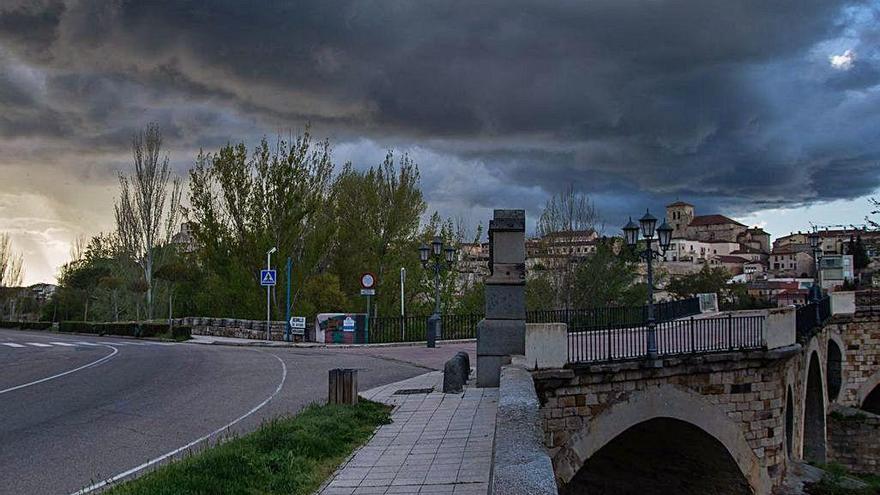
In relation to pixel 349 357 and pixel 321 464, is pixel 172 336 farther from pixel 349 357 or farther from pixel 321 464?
pixel 321 464

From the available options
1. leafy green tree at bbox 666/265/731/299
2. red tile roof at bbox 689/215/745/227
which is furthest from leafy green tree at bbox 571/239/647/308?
red tile roof at bbox 689/215/745/227

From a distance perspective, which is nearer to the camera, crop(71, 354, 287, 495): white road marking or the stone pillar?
crop(71, 354, 287, 495): white road marking

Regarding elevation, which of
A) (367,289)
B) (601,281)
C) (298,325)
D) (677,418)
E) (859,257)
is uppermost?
(859,257)

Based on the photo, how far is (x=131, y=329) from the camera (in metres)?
38.7

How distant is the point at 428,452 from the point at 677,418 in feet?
27.1

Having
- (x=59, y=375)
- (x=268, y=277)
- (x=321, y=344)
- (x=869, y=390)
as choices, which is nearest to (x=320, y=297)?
(x=268, y=277)

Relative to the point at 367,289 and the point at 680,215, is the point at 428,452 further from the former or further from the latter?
the point at 680,215

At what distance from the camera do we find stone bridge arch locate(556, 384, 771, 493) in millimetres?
12906

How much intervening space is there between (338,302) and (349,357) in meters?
15.5

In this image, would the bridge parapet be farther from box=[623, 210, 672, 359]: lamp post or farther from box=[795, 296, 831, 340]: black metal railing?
box=[795, 296, 831, 340]: black metal railing

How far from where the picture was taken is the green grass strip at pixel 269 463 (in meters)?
6.60

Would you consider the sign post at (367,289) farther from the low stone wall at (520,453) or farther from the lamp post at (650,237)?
the low stone wall at (520,453)

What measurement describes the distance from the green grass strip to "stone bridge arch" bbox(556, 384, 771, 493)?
15.8 feet

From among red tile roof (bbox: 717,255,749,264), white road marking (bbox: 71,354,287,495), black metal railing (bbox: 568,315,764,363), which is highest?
red tile roof (bbox: 717,255,749,264)
